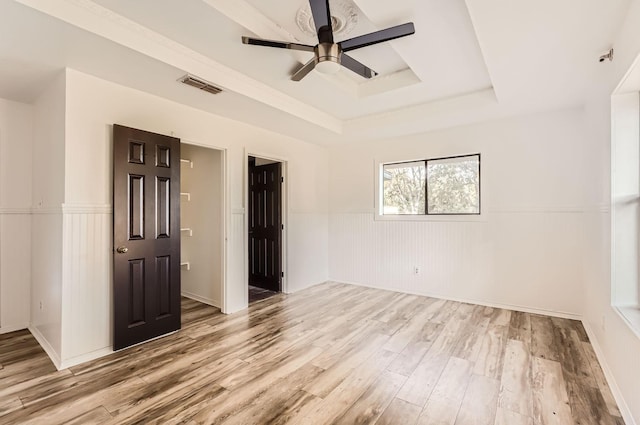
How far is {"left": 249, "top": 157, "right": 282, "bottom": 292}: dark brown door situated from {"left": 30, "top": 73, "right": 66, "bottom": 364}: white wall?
111 inches

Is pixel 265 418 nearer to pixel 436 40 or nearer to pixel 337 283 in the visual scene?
pixel 436 40

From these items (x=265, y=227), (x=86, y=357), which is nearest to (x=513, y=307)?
(x=265, y=227)

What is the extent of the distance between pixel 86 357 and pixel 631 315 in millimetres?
4208

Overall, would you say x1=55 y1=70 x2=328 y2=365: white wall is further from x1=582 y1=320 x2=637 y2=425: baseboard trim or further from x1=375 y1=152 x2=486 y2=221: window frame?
x1=582 y1=320 x2=637 y2=425: baseboard trim

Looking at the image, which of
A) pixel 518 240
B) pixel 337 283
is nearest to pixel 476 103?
pixel 518 240

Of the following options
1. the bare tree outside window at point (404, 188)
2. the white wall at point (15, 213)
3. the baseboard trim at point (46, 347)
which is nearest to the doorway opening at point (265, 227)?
the bare tree outside window at point (404, 188)

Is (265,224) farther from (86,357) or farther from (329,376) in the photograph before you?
(329,376)

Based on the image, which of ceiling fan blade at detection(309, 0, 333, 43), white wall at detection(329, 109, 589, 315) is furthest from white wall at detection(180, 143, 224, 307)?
white wall at detection(329, 109, 589, 315)

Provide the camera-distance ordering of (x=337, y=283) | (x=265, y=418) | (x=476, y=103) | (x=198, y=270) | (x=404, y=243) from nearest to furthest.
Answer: (x=265, y=418) < (x=476, y=103) < (x=198, y=270) < (x=404, y=243) < (x=337, y=283)

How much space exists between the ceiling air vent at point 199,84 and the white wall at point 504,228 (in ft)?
9.66

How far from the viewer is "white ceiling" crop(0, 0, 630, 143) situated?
79.7 inches

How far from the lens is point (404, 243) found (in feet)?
16.0

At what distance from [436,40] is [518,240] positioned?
2789mm

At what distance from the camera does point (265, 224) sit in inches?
208
